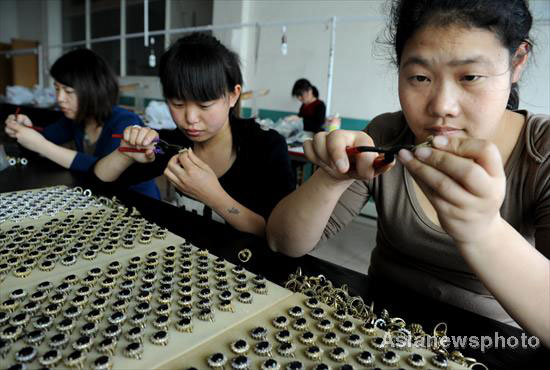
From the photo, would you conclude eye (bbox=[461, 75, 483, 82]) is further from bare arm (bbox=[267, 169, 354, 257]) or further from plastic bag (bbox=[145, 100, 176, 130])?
plastic bag (bbox=[145, 100, 176, 130])

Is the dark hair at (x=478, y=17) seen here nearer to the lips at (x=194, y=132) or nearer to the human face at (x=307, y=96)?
the lips at (x=194, y=132)

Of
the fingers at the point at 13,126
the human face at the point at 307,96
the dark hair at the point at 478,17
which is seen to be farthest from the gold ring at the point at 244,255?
the human face at the point at 307,96

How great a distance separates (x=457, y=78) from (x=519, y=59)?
153mm

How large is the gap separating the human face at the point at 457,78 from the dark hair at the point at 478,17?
0.01 m

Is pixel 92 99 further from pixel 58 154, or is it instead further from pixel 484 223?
pixel 484 223

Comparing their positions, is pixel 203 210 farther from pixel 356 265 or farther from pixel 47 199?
pixel 356 265

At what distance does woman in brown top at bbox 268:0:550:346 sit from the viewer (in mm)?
418

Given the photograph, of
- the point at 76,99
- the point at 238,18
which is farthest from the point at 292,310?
the point at 238,18

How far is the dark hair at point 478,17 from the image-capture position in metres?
0.52

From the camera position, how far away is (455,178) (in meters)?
0.40

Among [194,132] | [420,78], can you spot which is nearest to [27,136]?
[194,132]

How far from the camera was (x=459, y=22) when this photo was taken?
1.71ft

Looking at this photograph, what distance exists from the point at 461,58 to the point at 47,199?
866mm

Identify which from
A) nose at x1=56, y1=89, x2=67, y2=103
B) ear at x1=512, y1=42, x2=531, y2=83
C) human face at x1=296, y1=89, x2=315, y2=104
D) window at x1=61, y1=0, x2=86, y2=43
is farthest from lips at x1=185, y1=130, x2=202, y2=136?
window at x1=61, y1=0, x2=86, y2=43
